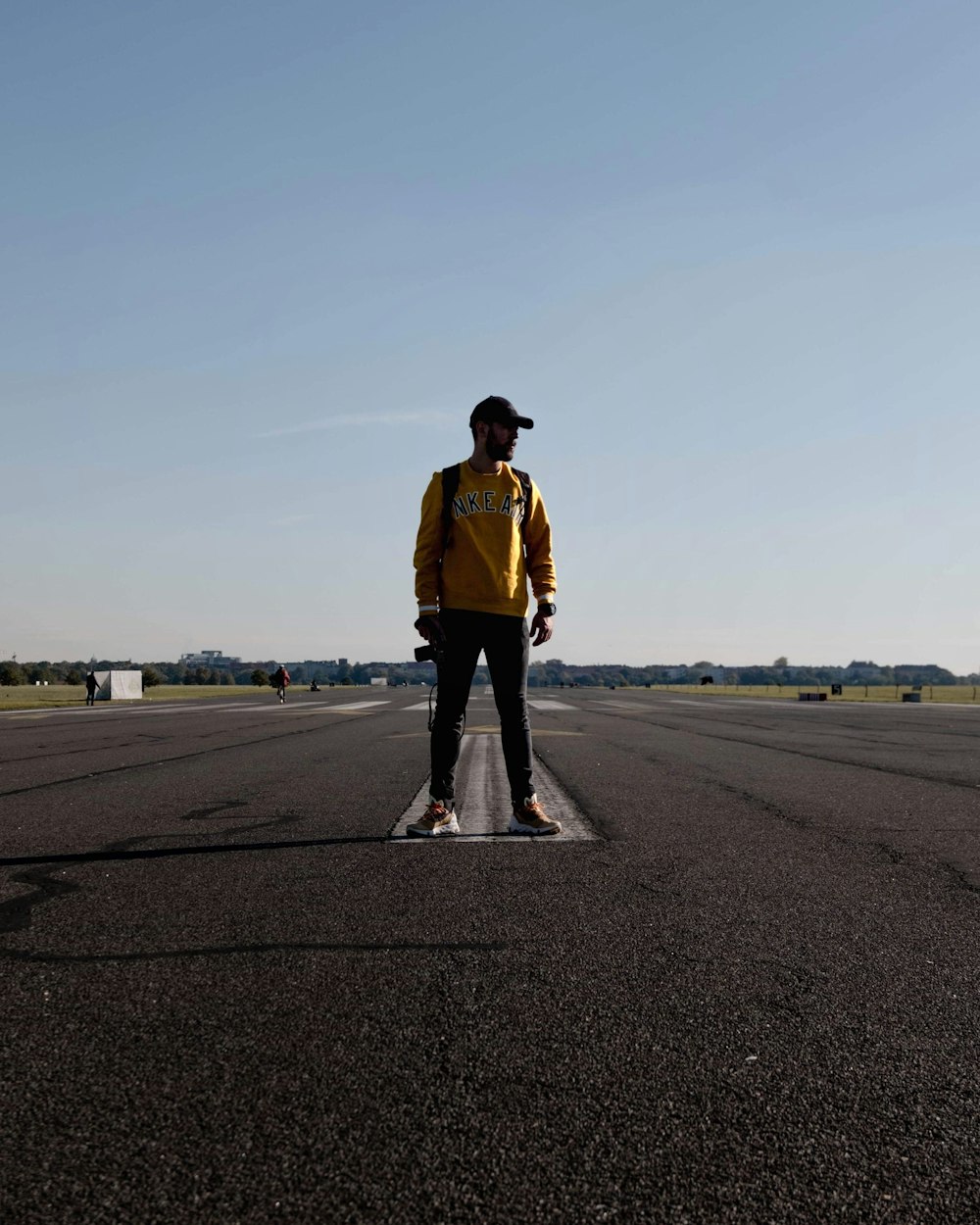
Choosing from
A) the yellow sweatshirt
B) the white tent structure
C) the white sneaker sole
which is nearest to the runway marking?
the white sneaker sole

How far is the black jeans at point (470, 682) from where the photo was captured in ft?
15.9

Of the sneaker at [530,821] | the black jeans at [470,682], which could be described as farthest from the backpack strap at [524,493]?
the sneaker at [530,821]

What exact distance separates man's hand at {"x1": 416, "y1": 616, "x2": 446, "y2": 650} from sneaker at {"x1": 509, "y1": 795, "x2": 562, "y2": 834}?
98 cm

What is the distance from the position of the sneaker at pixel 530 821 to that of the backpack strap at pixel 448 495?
142cm

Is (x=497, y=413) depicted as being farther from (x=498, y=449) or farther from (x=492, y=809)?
(x=492, y=809)

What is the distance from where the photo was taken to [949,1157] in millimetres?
1534

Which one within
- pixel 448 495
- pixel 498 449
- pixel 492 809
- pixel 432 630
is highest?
pixel 498 449

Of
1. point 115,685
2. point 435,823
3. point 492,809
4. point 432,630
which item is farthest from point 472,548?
point 115,685

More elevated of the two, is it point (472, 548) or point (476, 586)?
point (472, 548)

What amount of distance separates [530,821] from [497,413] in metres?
2.19

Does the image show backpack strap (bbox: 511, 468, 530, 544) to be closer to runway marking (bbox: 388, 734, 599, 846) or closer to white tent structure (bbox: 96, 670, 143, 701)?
runway marking (bbox: 388, 734, 599, 846)

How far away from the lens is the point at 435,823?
4.64m

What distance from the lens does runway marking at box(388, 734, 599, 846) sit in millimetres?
4594

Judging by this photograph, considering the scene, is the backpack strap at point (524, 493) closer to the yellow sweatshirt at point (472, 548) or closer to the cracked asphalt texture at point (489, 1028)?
the yellow sweatshirt at point (472, 548)
